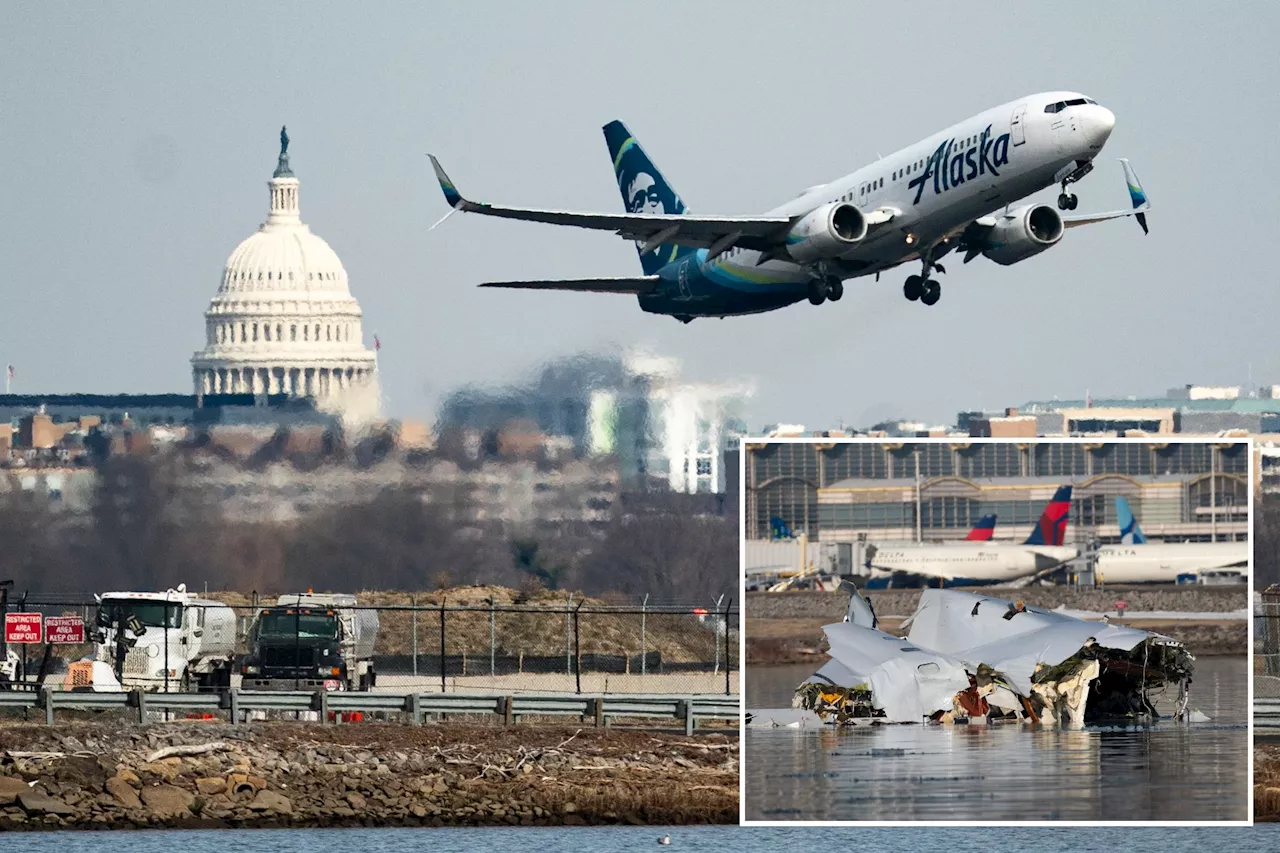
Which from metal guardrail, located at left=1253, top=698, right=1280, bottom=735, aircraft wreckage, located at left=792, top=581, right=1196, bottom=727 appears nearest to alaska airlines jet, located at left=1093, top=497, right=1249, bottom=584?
aircraft wreckage, located at left=792, top=581, right=1196, bottom=727

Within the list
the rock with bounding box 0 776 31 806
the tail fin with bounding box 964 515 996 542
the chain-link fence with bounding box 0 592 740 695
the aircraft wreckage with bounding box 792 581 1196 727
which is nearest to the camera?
the tail fin with bounding box 964 515 996 542

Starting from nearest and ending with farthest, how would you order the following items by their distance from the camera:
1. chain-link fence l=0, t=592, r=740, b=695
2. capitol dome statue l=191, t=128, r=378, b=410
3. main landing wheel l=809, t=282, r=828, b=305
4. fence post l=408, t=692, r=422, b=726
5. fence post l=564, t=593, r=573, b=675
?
1. fence post l=408, t=692, r=422, b=726
2. chain-link fence l=0, t=592, r=740, b=695
3. main landing wheel l=809, t=282, r=828, b=305
4. fence post l=564, t=593, r=573, b=675
5. capitol dome statue l=191, t=128, r=378, b=410

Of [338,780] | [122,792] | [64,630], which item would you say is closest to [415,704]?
[338,780]

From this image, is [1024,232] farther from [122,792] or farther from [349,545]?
[122,792]

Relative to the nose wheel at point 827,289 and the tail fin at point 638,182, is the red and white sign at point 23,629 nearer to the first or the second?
the nose wheel at point 827,289

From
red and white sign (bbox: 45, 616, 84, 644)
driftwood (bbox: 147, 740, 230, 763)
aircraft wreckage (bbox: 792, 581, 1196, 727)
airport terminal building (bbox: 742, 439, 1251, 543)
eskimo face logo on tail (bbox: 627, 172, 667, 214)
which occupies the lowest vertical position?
driftwood (bbox: 147, 740, 230, 763)

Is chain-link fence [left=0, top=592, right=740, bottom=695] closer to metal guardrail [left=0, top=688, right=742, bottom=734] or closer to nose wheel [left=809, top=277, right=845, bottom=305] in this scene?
metal guardrail [left=0, top=688, right=742, bottom=734]

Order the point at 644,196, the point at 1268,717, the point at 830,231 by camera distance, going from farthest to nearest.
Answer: the point at 644,196 → the point at 830,231 → the point at 1268,717

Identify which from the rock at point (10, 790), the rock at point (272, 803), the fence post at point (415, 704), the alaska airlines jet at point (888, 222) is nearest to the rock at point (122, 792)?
the rock at point (10, 790)
